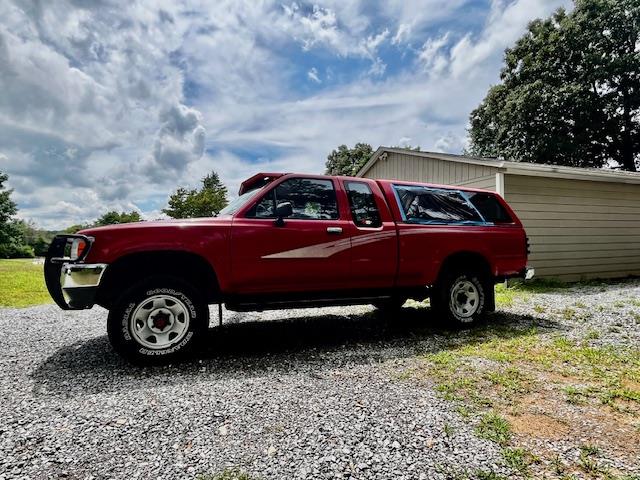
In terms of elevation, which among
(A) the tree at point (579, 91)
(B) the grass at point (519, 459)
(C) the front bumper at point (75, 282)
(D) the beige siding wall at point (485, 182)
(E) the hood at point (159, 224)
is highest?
(A) the tree at point (579, 91)

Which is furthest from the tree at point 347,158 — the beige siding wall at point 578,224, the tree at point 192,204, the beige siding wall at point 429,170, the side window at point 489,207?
the side window at point 489,207

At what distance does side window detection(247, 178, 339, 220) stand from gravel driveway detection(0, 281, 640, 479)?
1.54 m

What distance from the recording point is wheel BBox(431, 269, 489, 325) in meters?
4.85

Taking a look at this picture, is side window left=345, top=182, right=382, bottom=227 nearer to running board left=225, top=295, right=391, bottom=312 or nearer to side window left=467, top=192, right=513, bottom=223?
running board left=225, top=295, right=391, bottom=312

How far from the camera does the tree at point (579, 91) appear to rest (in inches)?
749

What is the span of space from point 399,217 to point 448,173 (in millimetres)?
6499

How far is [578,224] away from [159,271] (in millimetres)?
10558

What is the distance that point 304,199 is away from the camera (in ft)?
13.9

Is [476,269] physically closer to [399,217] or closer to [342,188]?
[399,217]

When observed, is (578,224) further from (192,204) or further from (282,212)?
(192,204)

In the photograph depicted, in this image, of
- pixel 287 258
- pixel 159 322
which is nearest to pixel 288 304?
pixel 287 258

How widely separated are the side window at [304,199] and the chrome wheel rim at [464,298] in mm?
2062

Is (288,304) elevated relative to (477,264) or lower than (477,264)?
lower

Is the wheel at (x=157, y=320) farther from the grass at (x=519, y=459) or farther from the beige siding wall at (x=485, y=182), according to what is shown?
the beige siding wall at (x=485, y=182)
